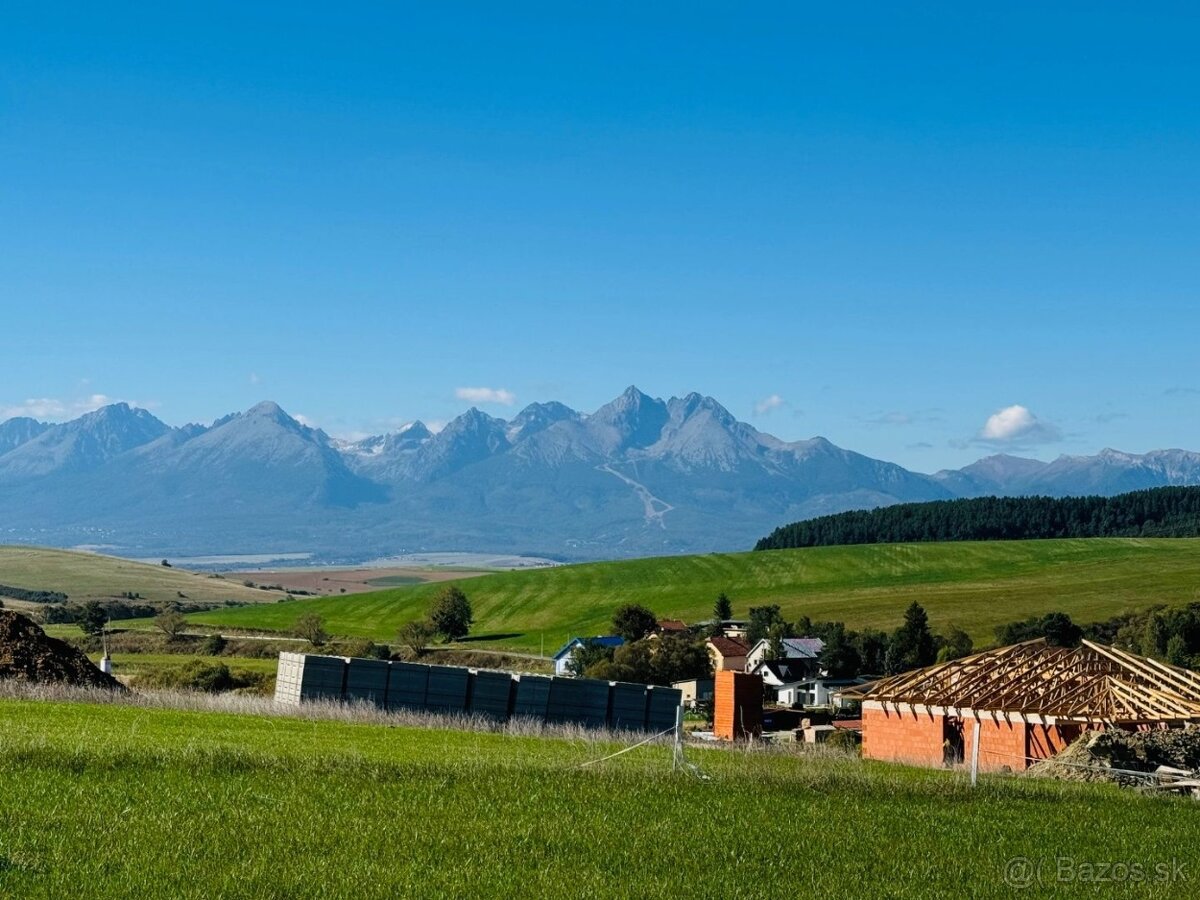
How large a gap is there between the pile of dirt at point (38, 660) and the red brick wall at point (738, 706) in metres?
15.4

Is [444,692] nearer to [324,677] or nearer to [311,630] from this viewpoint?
[324,677]

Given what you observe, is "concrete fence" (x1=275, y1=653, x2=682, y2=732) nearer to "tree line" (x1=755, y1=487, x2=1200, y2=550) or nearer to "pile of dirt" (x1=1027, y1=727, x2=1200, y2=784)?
"pile of dirt" (x1=1027, y1=727, x2=1200, y2=784)

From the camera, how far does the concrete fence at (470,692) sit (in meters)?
34.1

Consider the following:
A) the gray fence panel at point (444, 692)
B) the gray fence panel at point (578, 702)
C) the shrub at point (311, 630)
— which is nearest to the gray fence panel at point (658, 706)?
the gray fence panel at point (578, 702)

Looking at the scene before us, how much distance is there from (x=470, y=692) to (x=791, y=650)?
Answer: 60.5 metres

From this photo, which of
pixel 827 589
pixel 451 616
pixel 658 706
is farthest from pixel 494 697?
pixel 827 589

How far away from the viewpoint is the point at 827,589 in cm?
12556

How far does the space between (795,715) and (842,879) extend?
54.1m

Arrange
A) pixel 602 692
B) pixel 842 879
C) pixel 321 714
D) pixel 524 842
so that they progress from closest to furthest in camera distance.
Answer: pixel 842 879
pixel 524 842
pixel 321 714
pixel 602 692

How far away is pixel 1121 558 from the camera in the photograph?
416ft

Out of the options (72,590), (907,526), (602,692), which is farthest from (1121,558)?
(72,590)

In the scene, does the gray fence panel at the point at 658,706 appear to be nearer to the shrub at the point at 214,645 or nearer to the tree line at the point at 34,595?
the shrub at the point at 214,645

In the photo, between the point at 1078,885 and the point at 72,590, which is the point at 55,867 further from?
the point at 72,590

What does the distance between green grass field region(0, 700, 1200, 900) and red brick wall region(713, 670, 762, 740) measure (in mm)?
7423
